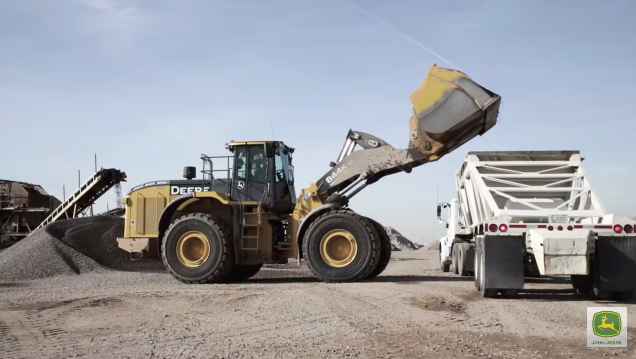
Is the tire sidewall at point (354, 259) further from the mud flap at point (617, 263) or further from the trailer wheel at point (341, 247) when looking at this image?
the mud flap at point (617, 263)

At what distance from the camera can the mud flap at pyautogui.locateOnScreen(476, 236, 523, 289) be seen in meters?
11.3

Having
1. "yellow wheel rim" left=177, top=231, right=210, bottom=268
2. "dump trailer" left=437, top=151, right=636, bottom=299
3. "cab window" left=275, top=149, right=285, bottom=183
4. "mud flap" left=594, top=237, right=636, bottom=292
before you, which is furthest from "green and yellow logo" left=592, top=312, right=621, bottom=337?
"yellow wheel rim" left=177, top=231, right=210, bottom=268

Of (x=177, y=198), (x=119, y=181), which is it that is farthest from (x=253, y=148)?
(x=119, y=181)

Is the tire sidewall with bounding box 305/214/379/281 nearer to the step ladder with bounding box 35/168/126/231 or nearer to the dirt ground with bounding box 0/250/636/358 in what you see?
the dirt ground with bounding box 0/250/636/358

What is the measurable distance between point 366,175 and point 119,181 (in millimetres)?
14665

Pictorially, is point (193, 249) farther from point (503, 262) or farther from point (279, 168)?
point (503, 262)

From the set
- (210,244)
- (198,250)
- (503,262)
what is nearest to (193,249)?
(198,250)

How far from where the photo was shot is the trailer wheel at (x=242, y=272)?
55.2ft

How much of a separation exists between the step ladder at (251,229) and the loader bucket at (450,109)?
173 inches

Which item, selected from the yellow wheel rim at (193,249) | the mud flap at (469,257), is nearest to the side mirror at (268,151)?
the yellow wheel rim at (193,249)

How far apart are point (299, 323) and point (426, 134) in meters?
7.27

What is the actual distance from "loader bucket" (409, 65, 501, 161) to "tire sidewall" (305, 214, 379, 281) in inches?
104

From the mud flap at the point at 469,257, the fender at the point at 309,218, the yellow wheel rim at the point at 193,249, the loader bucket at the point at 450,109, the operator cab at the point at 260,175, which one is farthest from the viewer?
the mud flap at the point at 469,257

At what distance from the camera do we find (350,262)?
583 inches
